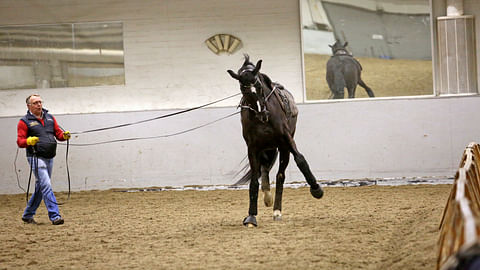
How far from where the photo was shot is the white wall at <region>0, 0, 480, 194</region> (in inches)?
448

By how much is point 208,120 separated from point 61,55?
125 inches

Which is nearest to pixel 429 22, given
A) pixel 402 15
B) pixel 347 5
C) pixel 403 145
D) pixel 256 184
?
pixel 402 15

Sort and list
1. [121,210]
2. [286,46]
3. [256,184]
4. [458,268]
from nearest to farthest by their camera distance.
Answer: [458,268] < [256,184] < [121,210] < [286,46]

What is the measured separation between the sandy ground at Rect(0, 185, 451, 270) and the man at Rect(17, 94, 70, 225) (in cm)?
35

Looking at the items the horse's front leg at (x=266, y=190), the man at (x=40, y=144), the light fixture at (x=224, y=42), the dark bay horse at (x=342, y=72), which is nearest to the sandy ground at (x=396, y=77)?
the dark bay horse at (x=342, y=72)

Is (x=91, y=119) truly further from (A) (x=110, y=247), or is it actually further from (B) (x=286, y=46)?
(A) (x=110, y=247)

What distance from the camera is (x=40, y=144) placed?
790 cm

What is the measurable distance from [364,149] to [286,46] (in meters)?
2.34

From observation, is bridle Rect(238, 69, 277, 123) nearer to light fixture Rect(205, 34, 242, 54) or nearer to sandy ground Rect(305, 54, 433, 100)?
sandy ground Rect(305, 54, 433, 100)

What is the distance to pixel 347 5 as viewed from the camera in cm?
1182

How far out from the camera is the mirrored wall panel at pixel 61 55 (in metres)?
12.6

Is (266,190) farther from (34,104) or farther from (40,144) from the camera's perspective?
(34,104)

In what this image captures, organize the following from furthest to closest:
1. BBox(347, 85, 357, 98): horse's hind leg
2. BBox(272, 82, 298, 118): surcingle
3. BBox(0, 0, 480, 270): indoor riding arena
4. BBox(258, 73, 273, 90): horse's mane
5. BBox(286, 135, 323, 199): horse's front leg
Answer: BBox(347, 85, 357, 98): horse's hind leg
BBox(0, 0, 480, 270): indoor riding arena
BBox(272, 82, 298, 118): surcingle
BBox(258, 73, 273, 90): horse's mane
BBox(286, 135, 323, 199): horse's front leg

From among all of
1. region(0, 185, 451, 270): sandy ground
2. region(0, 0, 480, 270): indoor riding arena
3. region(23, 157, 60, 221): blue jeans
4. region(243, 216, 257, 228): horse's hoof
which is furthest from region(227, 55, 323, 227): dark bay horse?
region(23, 157, 60, 221): blue jeans
